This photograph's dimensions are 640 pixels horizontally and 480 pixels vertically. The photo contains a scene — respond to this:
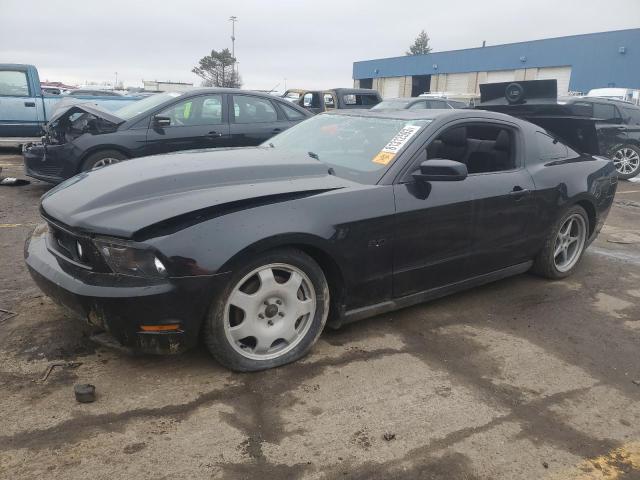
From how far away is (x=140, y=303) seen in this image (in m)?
2.46

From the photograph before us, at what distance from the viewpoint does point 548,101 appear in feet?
17.4

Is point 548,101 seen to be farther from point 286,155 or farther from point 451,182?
point 286,155

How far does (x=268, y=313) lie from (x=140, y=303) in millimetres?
698

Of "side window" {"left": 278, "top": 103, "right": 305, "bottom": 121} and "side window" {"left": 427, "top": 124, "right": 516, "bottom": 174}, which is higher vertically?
"side window" {"left": 278, "top": 103, "right": 305, "bottom": 121}

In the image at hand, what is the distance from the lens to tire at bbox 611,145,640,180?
36.5 feet

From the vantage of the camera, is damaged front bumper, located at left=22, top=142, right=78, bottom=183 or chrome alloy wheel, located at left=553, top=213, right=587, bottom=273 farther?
damaged front bumper, located at left=22, top=142, right=78, bottom=183

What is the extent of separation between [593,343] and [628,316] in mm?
683

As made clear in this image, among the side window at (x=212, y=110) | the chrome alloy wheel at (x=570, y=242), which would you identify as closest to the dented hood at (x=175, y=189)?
the chrome alloy wheel at (x=570, y=242)

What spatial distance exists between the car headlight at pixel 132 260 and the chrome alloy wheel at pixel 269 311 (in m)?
0.40

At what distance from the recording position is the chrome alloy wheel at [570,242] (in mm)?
4506

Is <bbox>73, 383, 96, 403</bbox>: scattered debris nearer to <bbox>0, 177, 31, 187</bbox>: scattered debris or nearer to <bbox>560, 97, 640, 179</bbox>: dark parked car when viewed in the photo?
<bbox>0, 177, 31, 187</bbox>: scattered debris

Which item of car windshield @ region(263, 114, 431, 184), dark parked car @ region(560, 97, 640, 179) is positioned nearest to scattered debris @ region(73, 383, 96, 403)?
car windshield @ region(263, 114, 431, 184)

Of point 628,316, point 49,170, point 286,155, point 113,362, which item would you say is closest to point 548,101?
point 628,316

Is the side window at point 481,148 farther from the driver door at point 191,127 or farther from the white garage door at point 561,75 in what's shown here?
the white garage door at point 561,75
